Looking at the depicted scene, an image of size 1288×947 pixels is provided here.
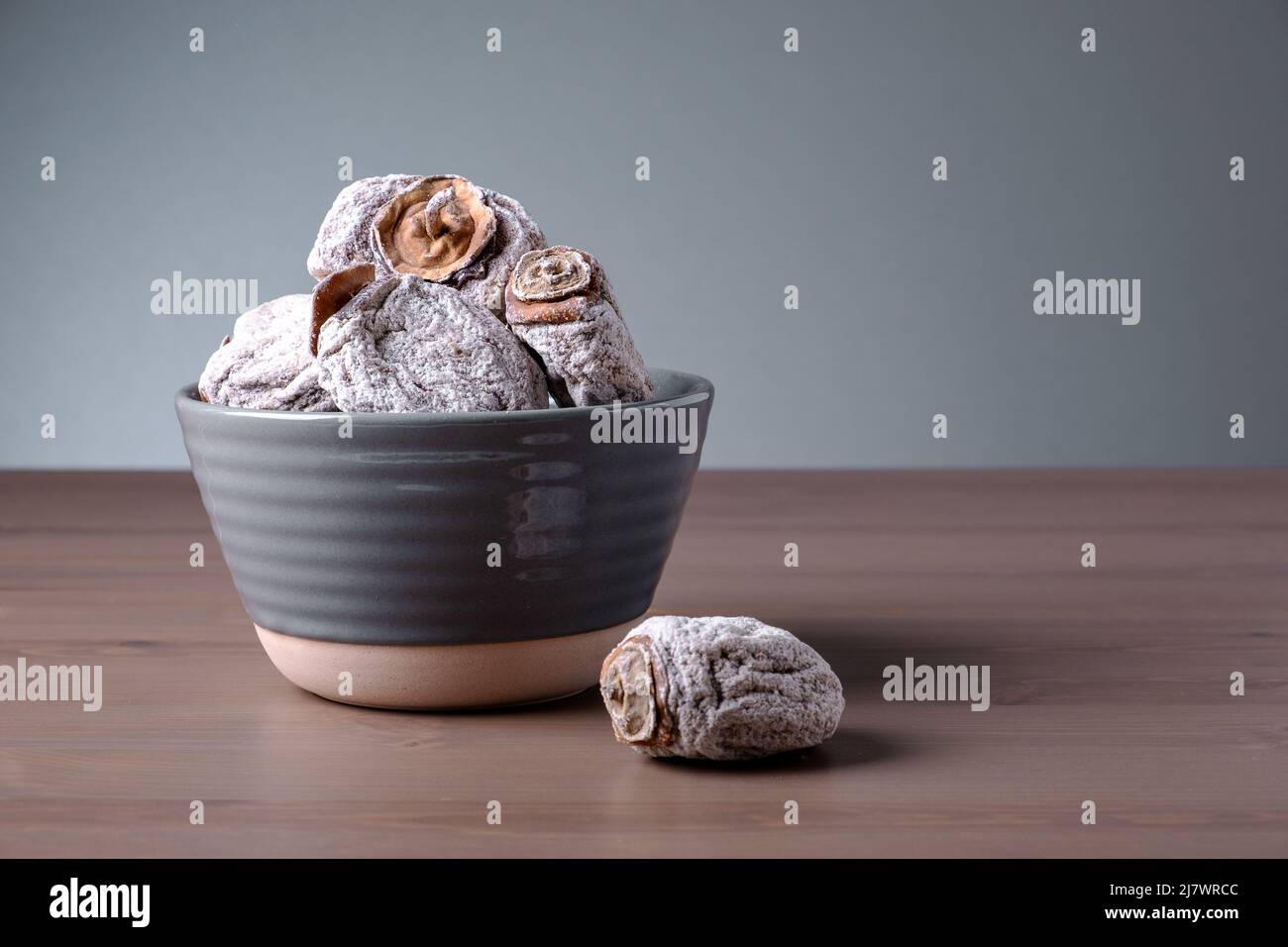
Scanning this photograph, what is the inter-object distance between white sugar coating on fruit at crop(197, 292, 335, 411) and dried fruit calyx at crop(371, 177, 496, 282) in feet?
0.22

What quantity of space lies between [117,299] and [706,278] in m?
0.94

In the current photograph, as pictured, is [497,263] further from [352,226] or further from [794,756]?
[794,756]

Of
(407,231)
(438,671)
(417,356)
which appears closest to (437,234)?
(407,231)

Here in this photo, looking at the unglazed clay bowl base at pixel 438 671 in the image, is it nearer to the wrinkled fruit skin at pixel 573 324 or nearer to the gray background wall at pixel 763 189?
the wrinkled fruit skin at pixel 573 324

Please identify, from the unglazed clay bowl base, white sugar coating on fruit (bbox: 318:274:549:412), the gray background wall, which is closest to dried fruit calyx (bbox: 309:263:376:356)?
white sugar coating on fruit (bbox: 318:274:549:412)

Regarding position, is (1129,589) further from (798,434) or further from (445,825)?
(798,434)

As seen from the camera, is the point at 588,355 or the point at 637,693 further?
the point at 588,355

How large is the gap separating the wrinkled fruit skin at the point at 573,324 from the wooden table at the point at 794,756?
0.21m

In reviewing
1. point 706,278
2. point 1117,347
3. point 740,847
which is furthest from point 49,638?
point 1117,347

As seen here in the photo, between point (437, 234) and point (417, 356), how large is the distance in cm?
13

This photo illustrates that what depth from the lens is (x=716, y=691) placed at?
790 mm

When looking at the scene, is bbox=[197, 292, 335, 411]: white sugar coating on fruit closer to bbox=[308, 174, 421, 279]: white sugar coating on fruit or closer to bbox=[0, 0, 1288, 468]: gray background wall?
bbox=[308, 174, 421, 279]: white sugar coating on fruit

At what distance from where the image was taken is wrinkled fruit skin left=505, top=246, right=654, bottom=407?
896 millimetres

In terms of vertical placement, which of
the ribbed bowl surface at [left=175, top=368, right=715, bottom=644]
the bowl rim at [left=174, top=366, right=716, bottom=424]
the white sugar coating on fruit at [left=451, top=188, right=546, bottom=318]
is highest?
the white sugar coating on fruit at [left=451, top=188, right=546, bottom=318]
